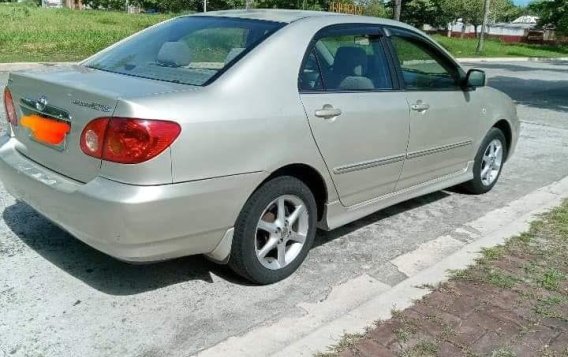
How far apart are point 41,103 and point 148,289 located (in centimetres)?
122

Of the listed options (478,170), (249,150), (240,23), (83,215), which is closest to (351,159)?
(249,150)

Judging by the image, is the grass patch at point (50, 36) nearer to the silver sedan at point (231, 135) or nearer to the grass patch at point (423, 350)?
the silver sedan at point (231, 135)

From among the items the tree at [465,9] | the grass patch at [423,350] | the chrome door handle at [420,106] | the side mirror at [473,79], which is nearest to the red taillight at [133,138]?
the grass patch at [423,350]

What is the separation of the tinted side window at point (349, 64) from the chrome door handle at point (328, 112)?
0.15 meters

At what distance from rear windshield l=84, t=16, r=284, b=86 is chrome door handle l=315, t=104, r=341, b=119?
1.82 ft

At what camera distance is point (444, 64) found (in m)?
4.79

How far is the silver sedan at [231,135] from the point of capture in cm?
278

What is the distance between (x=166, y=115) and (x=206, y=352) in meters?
1.15

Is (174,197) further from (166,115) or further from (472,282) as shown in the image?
(472,282)

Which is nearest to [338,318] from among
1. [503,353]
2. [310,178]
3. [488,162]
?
[503,353]

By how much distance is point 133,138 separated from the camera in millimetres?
2719

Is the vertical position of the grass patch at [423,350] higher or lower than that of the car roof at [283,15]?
lower

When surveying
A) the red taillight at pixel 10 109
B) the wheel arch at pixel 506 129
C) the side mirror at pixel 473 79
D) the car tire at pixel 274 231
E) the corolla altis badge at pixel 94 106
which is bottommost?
the car tire at pixel 274 231

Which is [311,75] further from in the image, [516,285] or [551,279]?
[551,279]
